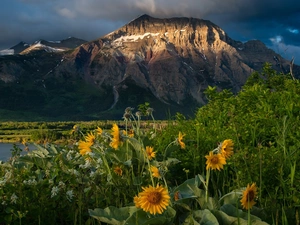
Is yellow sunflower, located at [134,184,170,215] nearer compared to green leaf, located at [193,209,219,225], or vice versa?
yellow sunflower, located at [134,184,170,215]

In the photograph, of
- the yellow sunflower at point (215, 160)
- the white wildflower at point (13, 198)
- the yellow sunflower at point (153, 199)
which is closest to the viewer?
the yellow sunflower at point (153, 199)

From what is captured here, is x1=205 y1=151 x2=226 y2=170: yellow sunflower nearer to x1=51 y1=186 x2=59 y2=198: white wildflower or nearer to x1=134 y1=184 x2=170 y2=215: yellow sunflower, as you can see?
x1=134 y1=184 x2=170 y2=215: yellow sunflower

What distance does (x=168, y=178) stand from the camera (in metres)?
6.11

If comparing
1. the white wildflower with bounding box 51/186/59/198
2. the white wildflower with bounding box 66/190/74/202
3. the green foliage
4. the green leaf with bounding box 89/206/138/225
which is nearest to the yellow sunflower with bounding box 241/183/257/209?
the green foliage

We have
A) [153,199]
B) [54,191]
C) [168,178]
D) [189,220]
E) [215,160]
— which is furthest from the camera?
[168,178]

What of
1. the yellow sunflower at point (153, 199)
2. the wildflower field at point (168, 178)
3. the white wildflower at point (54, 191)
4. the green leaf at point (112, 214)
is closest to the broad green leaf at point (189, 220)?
the wildflower field at point (168, 178)

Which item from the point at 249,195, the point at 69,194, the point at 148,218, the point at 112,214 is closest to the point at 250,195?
the point at 249,195

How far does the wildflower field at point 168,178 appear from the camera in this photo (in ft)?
12.0

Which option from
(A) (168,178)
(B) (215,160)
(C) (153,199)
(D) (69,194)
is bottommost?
(A) (168,178)

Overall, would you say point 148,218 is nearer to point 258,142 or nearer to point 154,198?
point 154,198

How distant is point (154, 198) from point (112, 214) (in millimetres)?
1066

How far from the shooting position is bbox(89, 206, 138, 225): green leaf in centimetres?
371

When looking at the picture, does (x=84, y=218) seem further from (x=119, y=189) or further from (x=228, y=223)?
(x=228, y=223)

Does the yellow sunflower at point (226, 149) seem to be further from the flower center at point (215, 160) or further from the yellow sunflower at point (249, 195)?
the yellow sunflower at point (249, 195)
